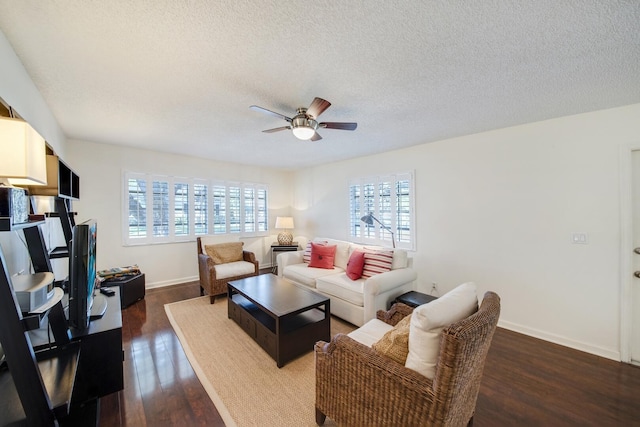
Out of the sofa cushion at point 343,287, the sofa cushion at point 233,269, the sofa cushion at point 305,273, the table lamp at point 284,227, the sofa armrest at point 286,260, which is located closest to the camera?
the sofa cushion at point 343,287

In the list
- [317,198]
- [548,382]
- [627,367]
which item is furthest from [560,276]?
[317,198]

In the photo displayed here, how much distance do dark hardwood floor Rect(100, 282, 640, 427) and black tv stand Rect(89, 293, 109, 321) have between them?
579 millimetres

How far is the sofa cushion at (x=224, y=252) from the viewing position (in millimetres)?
4039

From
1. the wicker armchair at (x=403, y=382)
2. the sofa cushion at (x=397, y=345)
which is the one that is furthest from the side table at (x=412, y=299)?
the sofa cushion at (x=397, y=345)

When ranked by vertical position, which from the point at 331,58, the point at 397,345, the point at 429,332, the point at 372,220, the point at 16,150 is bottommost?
the point at 397,345

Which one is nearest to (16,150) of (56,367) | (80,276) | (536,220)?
(80,276)

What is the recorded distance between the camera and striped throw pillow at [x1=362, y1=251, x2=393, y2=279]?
312 cm

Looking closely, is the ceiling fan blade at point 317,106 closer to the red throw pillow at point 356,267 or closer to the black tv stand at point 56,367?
the black tv stand at point 56,367

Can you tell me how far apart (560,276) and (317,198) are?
398cm

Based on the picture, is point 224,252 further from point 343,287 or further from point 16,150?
point 16,150

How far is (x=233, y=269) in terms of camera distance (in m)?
3.78

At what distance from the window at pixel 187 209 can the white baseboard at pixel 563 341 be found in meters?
4.65

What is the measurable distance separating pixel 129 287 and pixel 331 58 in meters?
3.87

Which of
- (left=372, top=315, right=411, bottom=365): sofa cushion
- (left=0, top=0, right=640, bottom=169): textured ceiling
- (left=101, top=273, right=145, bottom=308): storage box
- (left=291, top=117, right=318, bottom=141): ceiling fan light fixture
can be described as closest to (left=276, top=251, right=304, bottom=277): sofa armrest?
(left=101, top=273, right=145, bottom=308): storage box
